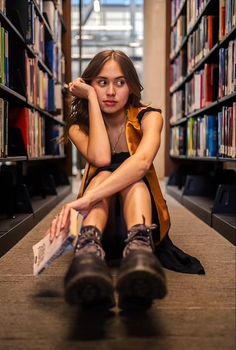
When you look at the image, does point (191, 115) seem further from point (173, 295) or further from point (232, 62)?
point (173, 295)

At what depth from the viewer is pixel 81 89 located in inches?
47.6

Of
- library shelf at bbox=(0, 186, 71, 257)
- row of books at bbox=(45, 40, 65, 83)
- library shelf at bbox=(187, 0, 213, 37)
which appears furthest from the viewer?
row of books at bbox=(45, 40, 65, 83)

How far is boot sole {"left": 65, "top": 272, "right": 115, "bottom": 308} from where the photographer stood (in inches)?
28.9

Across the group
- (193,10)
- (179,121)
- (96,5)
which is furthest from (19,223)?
(96,5)

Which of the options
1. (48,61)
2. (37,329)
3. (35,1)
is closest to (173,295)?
(37,329)

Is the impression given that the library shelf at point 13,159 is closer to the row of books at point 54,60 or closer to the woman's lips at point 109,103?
the woman's lips at point 109,103

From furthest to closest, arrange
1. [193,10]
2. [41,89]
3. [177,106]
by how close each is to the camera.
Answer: [177,106] → [193,10] → [41,89]

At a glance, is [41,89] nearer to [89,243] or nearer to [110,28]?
[89,243]

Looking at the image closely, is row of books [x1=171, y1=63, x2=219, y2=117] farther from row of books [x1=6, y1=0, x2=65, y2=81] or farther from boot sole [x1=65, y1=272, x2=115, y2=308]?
boot sole [x1=65, y1=272, x2=115, y2=308]

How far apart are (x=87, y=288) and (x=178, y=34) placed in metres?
3.25

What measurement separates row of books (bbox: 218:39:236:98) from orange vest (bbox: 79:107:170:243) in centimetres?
85

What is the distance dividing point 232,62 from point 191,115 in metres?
1.12

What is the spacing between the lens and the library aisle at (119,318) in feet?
2.53

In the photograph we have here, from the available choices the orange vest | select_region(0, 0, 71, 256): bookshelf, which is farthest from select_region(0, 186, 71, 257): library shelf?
the orange vest
